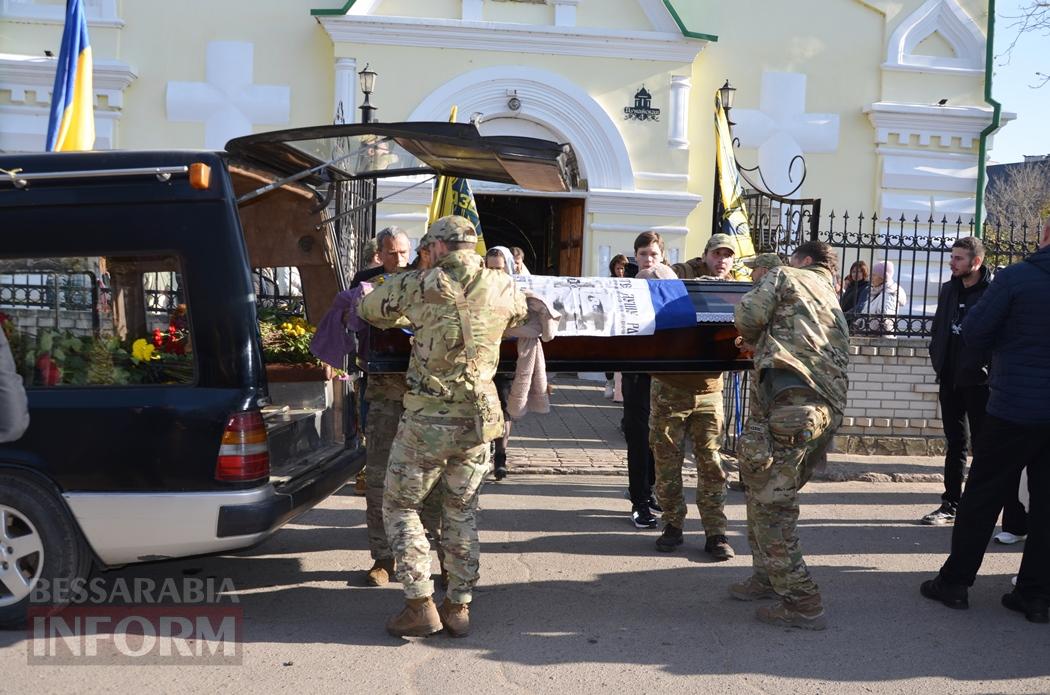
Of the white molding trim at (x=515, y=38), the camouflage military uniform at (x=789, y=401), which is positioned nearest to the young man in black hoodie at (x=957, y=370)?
the camouflage military uniform at (x=789, y=401)

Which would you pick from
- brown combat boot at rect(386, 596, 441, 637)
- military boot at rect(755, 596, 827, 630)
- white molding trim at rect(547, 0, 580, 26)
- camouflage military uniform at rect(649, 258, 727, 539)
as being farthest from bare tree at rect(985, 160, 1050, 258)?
brown combat boot at rect(386, 596, 441, 637)

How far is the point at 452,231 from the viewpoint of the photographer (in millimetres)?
4746

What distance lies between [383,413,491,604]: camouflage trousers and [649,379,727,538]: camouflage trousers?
1766mm

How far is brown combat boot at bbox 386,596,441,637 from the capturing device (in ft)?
15.4

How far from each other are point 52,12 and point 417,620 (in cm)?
1150

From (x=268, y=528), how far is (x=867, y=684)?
281 centimetres

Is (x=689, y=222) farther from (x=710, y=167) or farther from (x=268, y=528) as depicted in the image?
(x=268, y=528)

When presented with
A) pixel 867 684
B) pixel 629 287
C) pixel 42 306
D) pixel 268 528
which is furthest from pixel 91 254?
pixel 867 684

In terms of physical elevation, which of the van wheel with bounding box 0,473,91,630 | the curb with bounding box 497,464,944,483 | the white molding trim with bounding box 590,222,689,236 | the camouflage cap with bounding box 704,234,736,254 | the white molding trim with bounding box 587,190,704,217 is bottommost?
the curb with bounding box 497,464,944,483

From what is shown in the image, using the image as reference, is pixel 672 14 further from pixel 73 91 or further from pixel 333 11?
pixel 73 91

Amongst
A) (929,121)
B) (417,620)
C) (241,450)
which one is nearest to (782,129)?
(929,121)

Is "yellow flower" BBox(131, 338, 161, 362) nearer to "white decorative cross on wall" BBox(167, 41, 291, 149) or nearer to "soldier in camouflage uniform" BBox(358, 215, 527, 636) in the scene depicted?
"soldier in camouflage uniform" BBox(358, 215, 527, 636)

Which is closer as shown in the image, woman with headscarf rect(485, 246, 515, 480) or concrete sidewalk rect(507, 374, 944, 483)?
woman with headscarf rect(485, 246, 515, 480)

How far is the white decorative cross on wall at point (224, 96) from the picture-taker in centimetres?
1320
